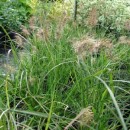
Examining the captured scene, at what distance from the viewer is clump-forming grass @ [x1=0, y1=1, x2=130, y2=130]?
1.66 meters

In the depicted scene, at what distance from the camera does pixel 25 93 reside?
2.07 m

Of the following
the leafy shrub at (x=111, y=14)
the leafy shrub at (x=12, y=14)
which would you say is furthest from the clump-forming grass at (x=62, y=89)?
Answer: the leafy shrub at (x=12, y=14)

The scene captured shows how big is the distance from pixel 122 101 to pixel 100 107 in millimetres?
241

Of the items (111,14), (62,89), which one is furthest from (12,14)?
(62,89)

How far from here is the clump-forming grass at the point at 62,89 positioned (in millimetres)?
1664

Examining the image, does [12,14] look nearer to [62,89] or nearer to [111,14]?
[111,14]

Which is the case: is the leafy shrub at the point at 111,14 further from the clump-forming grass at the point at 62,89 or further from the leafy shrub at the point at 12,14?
the leafy shrub at the point at 12,14

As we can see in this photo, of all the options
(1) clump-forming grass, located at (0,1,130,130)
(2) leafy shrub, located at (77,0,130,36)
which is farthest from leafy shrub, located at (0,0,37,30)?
(1) clump-forming grass, located at (0,1,130,130)

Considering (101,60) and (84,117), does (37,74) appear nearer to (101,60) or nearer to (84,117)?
(101,60)

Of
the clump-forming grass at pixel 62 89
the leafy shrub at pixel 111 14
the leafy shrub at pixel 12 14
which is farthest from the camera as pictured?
the leafy shrub at pixel 12 14

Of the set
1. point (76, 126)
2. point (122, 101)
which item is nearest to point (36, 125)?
point (76, 126)

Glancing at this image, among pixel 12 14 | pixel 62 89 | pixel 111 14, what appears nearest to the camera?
pixel 62 89

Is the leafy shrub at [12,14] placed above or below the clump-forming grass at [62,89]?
below

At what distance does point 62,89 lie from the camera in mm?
2008
